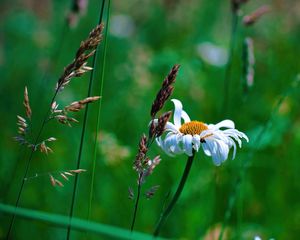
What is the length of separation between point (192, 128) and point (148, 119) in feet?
5.95

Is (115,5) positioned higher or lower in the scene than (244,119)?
higher

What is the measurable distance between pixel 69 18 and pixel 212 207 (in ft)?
2.95

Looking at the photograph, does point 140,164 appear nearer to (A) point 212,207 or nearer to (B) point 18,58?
(A) point 212,207

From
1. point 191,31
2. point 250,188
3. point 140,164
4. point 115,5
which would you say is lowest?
point 140,164

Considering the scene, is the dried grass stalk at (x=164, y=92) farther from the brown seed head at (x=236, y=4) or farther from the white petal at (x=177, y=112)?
the brown seed head at (x=236, y=4)

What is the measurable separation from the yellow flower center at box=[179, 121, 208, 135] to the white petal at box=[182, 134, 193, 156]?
0.07 meters

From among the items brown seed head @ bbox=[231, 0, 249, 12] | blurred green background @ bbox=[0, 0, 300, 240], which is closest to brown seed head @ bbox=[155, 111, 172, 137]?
blurred green background @ bbox=[0, 0, 300, 240]

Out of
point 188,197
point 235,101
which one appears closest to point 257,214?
point 188,197

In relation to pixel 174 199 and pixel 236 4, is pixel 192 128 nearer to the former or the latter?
pixel 174 199

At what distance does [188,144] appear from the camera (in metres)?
1.18

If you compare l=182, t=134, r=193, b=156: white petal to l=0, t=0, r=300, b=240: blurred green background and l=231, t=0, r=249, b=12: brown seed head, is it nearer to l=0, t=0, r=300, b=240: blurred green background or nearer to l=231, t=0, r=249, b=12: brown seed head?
l=0, t=0, r=300, b=240: blurred green background

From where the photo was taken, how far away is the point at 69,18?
2.13 meters

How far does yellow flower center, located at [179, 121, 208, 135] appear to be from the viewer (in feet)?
4.18

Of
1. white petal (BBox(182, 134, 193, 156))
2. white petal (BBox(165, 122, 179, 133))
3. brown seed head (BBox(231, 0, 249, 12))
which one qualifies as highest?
brown seed head (BBox(231, 0, 249, 12))
